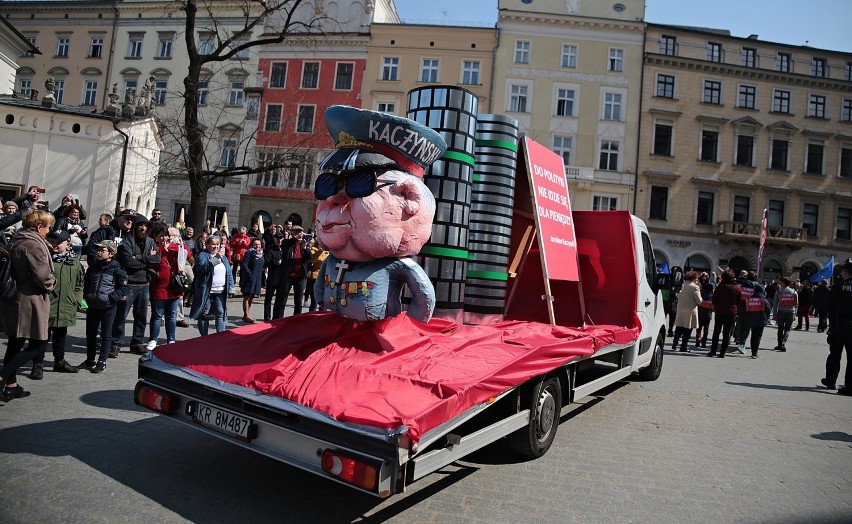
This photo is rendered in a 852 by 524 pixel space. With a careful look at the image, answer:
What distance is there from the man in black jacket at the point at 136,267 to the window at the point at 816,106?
1511 inches

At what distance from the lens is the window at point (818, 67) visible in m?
34.4

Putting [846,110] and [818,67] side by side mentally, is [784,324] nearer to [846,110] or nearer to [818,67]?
[846,110]

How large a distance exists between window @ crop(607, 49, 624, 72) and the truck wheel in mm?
31848

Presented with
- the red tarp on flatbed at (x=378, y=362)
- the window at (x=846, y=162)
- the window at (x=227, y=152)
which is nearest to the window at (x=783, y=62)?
the window at (x=846, y=162)

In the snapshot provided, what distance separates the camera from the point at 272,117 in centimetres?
3538

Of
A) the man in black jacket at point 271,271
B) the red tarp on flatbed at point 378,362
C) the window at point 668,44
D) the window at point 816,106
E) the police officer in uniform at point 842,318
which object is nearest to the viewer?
the red tarp on flatbed at point 378,362

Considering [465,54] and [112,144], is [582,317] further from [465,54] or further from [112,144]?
[465,54]

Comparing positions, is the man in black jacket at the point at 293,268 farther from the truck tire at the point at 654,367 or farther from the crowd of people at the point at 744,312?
the crowd of people at the point at 744,312

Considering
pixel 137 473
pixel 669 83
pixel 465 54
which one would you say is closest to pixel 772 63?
pixel 669 83

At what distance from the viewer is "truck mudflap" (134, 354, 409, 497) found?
273 centimetres

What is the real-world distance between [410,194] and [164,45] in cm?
4112

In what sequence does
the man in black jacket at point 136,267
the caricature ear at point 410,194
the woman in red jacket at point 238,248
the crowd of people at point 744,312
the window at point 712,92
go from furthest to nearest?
the window at point 712,92 < the woman in red jacket at point 238,248 < the crowd of people at point 744,312 < the man in black jacket at point 136,267 < the caricature ear at point 410,194

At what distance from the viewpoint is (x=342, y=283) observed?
406cm

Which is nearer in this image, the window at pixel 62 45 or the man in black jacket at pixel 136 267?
the man in black jacket at pixel 136 267
